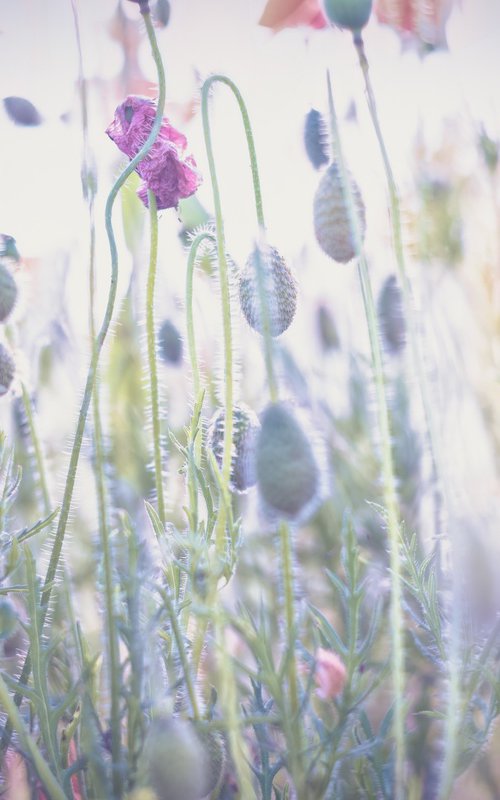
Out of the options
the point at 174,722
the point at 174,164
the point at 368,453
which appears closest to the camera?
the point at 174,722

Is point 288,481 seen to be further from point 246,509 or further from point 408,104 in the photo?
point 408,104

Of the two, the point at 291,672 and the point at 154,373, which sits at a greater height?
the point at 154,373

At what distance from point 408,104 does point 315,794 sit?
555 mm

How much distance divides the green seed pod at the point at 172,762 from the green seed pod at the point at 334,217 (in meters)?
0.31

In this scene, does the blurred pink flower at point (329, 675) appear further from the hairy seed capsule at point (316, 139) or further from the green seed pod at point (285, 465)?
the hairy seed capsule at point (316, 139)

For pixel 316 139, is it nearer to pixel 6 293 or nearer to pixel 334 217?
pixel 334 217

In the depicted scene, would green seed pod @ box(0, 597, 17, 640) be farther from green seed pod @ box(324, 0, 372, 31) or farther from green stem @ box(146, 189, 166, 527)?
green seed pod @ box(324, 0, 372, 31)

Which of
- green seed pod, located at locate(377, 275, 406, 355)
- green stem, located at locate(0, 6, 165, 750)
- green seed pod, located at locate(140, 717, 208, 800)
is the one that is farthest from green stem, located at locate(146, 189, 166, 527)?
green seed pod, located at locate(377, 275, 406, 355)

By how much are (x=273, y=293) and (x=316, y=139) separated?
16 cm

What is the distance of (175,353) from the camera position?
74cm

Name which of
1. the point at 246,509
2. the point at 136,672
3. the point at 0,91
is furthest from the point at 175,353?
the point at 136,672

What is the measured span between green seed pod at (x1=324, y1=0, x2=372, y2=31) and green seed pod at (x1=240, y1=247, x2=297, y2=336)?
0.14m

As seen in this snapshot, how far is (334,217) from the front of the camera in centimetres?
52

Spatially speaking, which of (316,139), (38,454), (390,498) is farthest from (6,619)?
(316,139)
